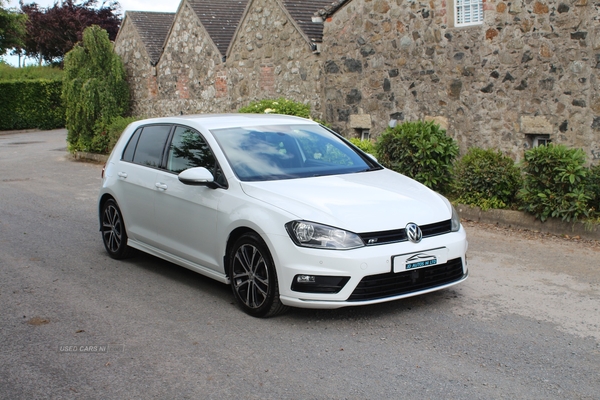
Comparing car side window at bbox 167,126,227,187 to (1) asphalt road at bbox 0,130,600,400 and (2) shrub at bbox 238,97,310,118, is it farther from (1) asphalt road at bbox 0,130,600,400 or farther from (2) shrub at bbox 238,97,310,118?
(2) shrub at bbox 238,97,310,118

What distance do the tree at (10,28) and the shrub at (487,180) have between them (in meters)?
42.1

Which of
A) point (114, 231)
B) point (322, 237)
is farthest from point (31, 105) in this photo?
point (322, 237)

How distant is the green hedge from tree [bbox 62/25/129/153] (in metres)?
16.2

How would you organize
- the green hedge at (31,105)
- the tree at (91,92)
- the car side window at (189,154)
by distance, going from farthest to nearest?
the green hedge at (31,105)
the tree at (91,92)
the car side window at (189,154)

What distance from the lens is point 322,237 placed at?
5930 millimetres

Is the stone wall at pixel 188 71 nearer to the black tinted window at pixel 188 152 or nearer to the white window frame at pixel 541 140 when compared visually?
the white window frame at pixel 541 140

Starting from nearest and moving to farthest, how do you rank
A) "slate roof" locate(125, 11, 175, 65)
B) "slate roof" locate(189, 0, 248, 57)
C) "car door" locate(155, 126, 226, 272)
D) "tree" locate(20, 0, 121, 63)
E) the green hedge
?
"car door" locate(155, 126, 226, 272) < "slate roof" locate(189, 0, 248, 57) < "slate roof" locate(125, 11, 175, 65) < the green hedge < "tree" locate(20, 0, 121, 63)

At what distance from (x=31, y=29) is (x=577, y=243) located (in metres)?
52.7

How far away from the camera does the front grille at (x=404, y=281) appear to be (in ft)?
19.5

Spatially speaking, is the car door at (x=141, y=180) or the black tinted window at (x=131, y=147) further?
the black tinted window at (x=131, y=147)

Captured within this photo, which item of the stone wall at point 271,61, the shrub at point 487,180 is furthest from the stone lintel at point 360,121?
the shrub at point 487,180

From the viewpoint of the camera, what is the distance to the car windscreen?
22.7 ft

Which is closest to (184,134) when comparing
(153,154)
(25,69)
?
(153,154)

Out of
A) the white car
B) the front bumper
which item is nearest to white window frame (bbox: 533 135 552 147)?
the white car
